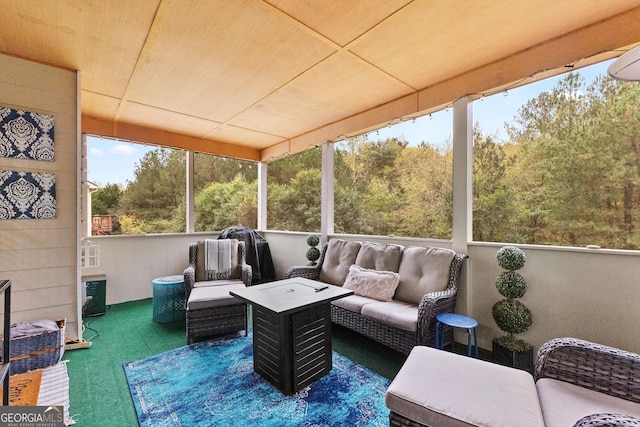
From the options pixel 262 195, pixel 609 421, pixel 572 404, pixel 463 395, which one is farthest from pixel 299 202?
pixel 609 421

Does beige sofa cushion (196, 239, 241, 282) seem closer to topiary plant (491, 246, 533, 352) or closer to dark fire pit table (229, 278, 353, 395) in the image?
dark fire pit table (229, 278, 353, 395)

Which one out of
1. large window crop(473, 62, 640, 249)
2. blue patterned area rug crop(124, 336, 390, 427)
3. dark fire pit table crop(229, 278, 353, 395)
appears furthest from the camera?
large window crop(473, 62, 640, 249)

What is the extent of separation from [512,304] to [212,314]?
2.87 meters

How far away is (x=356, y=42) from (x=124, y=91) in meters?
2.76

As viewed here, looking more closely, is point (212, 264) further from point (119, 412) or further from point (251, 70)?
point (251, 70)

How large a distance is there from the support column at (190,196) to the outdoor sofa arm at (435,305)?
13.6ft

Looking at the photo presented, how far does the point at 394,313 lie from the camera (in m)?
2.51

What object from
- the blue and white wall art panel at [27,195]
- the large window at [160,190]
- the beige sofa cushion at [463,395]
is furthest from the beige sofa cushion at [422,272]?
the large window at [160,190]

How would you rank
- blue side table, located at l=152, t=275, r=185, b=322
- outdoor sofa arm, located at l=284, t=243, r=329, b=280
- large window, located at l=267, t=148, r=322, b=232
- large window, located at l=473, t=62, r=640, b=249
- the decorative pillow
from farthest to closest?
large window, located at l=267, t=148, r=322, b=232, outdoor sofa arm, located at l=284, t=243, r=329, b=280, blue side table, located at l=152, t=275, r=185, b=322, large window, located at l=473, t=62, r=640, b=249, the decorative pillow

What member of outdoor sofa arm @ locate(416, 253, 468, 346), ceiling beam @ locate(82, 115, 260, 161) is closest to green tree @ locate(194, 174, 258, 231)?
ceiling beam @ locate(82, 115, 260, 161)

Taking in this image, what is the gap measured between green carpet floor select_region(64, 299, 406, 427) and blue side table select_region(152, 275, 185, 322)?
3.8 inches

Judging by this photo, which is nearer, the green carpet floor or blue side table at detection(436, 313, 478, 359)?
the green carpet floor

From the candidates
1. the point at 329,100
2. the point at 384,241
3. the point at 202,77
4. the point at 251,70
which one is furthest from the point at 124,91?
the point at 384,241

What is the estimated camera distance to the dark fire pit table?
204 centimetres
